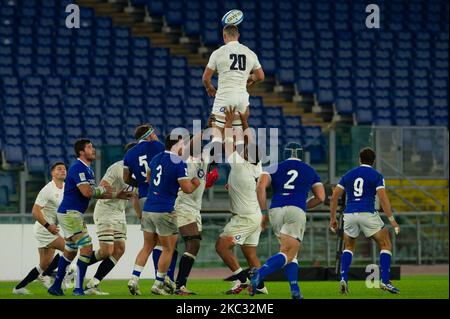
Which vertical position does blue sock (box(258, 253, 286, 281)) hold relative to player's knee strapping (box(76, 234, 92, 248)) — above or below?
below

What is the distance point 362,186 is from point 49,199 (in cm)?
494

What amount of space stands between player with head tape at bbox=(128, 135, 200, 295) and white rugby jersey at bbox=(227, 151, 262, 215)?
2.60 feet

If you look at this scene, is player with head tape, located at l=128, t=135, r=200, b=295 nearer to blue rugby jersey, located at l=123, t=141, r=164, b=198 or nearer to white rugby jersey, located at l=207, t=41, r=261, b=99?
blue rugby jersey, located at l=123, t=141, r=164, b=198

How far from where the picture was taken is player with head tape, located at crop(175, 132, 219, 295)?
1606 centimetres

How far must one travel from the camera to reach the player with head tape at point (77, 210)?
16031mm

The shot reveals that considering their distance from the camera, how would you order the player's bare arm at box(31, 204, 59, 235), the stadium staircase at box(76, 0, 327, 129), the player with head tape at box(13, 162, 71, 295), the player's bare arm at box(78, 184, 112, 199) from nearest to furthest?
the player's bare arm at box(78, 184, 112, 199) → the player's bare arm at box(31, 204, 59, 235) → the player with head tape at box(13, 162, 71, 295) → the stadium staircase at box(76, 0, 327, 129)

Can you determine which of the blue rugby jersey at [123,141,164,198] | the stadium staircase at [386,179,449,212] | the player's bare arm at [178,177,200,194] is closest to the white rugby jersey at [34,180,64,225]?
the blue rugby jersey at [123,141,164,198]

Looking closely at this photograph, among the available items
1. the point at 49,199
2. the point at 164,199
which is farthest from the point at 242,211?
the point at 49,199

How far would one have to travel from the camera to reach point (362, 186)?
1692 cm

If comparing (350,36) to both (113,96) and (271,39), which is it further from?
(113,96)

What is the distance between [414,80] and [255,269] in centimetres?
1900

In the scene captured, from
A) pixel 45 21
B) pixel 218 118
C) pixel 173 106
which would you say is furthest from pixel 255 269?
pixel 45 21

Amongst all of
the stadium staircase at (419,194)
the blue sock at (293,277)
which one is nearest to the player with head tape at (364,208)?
the blue sock at (293,277)

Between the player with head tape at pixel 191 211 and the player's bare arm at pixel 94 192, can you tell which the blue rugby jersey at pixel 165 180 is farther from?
the player's bare arm at pixel 94 192
